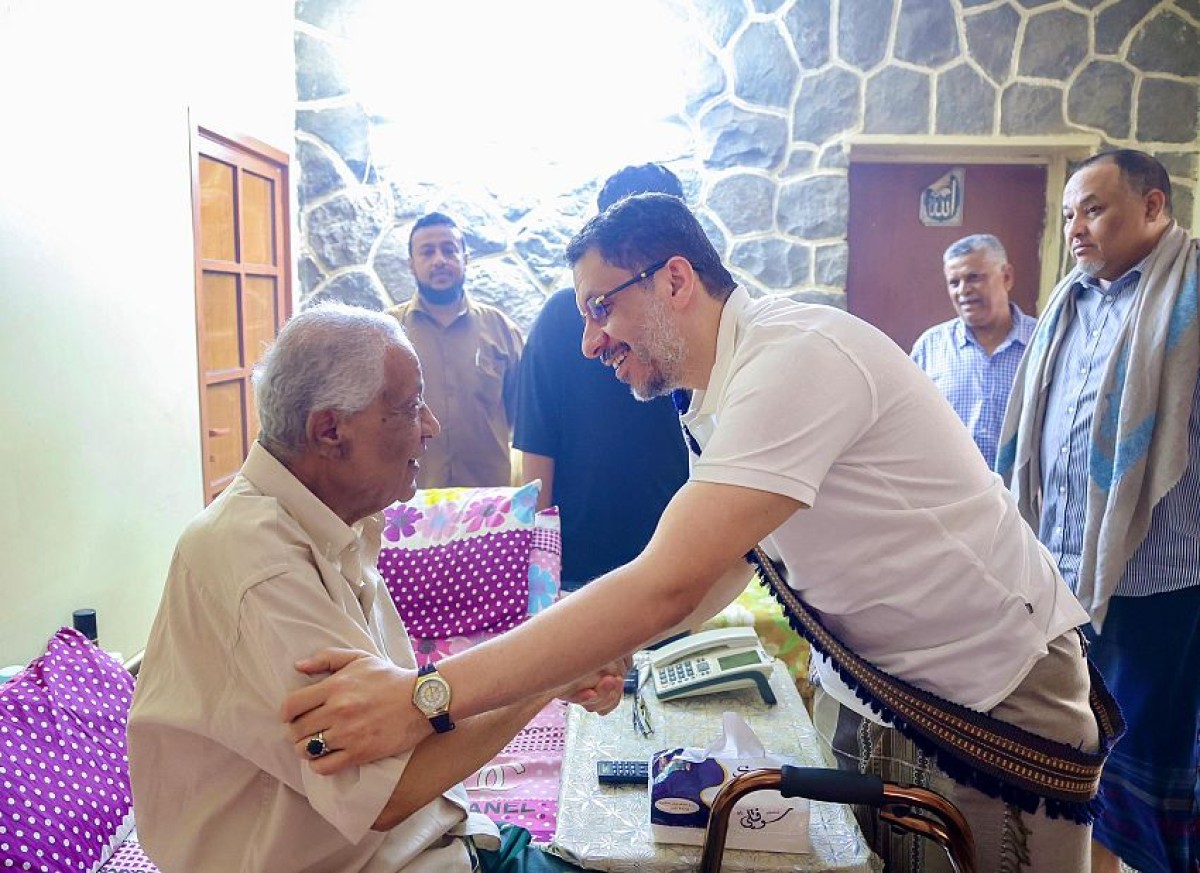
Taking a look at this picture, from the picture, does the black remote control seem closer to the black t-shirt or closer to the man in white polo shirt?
the man in white polo shirt

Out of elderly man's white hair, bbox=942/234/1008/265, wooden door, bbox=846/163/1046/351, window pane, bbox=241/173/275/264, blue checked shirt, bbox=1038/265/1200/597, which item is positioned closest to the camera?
blue checked shirt, bbox=1038/265/1200/597

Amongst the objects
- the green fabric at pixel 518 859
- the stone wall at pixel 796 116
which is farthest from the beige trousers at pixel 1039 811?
the stone wall at pixel 796 116

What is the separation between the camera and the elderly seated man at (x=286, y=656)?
40.5 inches

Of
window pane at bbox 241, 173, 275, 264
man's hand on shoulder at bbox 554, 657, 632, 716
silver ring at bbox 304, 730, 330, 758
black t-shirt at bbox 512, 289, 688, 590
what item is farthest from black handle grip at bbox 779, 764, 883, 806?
window pane at bbox 241, 173, 275, 264

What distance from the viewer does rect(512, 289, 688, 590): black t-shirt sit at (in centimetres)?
243

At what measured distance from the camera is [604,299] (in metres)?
1.39

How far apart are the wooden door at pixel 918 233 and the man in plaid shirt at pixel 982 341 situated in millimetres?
933

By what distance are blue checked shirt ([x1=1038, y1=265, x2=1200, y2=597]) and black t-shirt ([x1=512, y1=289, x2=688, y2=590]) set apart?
39.7 inches

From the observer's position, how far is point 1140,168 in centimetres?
229

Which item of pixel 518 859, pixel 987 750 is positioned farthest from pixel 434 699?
pixel 987 750

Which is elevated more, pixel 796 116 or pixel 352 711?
pixel 796 116

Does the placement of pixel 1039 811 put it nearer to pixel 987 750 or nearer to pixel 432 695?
pixel 987 750

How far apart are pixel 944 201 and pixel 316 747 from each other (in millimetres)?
4111

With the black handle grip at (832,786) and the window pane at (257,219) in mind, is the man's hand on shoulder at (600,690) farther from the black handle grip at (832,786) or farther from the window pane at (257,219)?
the window pane at (257,219)
